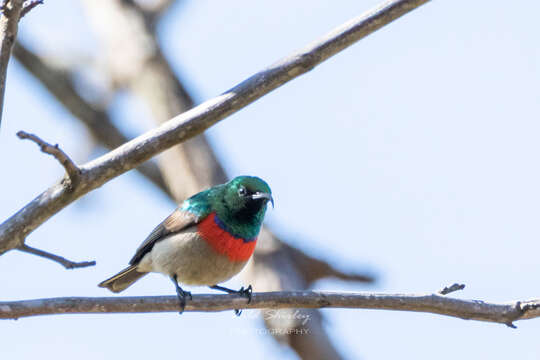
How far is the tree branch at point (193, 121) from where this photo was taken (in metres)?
4.58

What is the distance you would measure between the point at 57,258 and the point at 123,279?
2502mm

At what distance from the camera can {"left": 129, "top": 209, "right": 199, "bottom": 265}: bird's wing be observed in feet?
22.2

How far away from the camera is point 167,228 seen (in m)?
6.84

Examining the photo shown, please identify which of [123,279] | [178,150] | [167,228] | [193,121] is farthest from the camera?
[178,150]

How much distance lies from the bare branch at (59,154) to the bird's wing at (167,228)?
2244 mm

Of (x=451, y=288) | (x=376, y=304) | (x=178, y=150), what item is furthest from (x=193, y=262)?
(x=178, y=150)

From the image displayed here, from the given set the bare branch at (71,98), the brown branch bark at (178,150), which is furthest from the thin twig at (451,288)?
the bare branch at (71,98)

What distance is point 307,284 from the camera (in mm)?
9797

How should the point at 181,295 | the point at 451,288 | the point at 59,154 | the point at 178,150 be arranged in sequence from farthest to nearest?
the point at 178,150
the point at 181,295
the point at 451,288
the point at 59,154

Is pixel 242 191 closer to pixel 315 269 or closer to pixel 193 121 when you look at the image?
pixel 193 121

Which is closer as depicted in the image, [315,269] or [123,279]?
[123,279]

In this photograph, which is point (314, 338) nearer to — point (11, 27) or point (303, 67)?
point (303, 67)

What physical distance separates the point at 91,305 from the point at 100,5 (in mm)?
7901

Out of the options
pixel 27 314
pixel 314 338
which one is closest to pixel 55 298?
pixel 27 314
